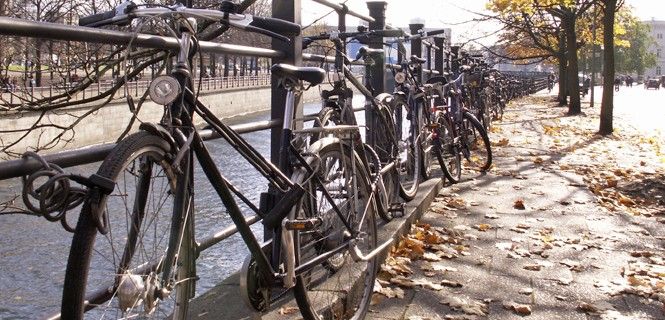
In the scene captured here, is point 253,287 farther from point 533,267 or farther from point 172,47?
point 533,267

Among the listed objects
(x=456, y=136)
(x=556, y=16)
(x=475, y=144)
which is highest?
(x=556, y=16)

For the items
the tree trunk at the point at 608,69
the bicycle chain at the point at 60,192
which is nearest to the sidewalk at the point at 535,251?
the bicycle chain at the point at 60,192

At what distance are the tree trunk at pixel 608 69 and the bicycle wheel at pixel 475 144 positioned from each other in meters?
7.49

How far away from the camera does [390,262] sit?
421cm

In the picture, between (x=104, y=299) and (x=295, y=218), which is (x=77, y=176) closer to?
(x=104, y=299)

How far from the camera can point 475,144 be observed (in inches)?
336

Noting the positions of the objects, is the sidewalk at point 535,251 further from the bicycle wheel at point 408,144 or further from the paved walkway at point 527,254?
the bicycle wheel at point 408,144

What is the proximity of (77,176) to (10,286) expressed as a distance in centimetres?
952

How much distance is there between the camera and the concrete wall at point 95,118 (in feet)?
9.71

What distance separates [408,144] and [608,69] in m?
10.9

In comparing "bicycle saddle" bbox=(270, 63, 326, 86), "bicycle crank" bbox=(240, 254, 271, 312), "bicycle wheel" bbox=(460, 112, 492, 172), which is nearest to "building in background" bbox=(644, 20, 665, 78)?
"bicycle wheel" bbox=(460, 112, 492, 172)

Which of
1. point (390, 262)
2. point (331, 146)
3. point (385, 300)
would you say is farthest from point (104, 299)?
point (390, 262)

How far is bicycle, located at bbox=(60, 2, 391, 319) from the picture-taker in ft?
5.56

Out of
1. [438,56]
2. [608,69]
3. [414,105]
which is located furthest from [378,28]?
[608,69]
